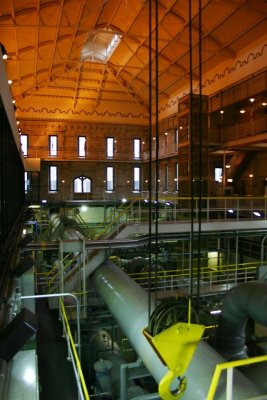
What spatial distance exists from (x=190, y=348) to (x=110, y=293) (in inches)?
227

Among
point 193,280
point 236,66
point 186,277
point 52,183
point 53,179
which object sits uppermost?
point 236,66

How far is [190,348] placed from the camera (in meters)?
2.81

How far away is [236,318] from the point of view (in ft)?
22.1

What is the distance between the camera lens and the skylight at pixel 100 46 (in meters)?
21.9

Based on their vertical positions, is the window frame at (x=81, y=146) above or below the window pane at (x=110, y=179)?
above

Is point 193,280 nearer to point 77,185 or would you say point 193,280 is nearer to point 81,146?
point 77,185

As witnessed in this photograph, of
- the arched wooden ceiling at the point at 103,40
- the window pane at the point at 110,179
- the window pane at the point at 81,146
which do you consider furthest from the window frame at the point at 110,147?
the arched wooden ceiling at the point at 103,40

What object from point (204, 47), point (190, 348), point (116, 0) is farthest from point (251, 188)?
point (190, 348)

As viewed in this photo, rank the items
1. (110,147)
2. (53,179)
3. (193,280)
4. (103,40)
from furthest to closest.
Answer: (110,147), (53,179), (103,40), (193,280)

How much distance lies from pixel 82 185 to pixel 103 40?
44.2ft

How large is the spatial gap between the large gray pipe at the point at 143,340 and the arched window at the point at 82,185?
21.8 metres

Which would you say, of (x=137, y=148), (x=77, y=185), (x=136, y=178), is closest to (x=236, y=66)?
(x=137, y=148)

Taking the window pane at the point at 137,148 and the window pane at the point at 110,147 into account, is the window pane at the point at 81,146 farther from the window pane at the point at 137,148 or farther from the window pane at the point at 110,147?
the window pane at the point at 137,148

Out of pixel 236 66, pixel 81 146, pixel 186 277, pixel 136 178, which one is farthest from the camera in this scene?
pixel 136 178
